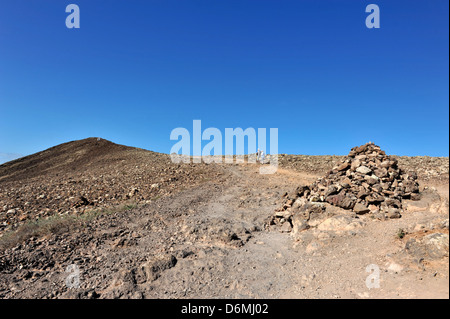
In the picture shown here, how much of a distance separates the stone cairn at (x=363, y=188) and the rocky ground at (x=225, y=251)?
0.79 ft

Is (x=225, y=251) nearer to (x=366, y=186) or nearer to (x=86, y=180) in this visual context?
(x=366, y=186)

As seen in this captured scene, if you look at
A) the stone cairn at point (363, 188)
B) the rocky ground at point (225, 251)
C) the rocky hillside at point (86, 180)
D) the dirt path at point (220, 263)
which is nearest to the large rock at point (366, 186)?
the stone cairn at point (363, 188)

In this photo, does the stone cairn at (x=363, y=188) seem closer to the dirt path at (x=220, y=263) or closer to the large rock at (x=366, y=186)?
the large rock at (x=366, y=186)

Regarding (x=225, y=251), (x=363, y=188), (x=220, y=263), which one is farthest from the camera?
(x=363, y=188)

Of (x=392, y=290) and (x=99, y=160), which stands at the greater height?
(x=99, y=160)

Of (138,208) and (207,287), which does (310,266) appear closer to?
(207,287)

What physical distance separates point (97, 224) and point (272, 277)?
6.98 meters

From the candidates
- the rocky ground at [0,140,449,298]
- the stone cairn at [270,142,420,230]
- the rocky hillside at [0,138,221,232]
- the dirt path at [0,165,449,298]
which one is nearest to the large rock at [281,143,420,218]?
the stone cairn at [270,142,420,230]

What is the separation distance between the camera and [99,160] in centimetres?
2597

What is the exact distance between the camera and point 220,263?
6.32 m

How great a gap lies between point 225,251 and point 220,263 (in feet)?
2.37

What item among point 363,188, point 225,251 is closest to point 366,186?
point 363,188

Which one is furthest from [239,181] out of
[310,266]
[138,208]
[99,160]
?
[99,160]

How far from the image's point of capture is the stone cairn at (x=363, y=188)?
7.81m
